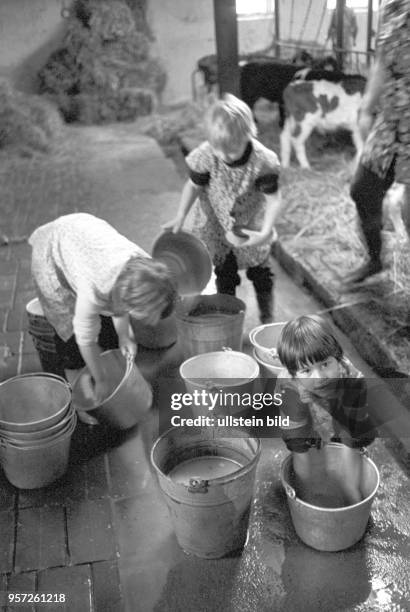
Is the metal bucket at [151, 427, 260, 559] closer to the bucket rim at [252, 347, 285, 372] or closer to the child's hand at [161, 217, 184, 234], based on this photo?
the bucket rim at [252, 347, 285, 372]

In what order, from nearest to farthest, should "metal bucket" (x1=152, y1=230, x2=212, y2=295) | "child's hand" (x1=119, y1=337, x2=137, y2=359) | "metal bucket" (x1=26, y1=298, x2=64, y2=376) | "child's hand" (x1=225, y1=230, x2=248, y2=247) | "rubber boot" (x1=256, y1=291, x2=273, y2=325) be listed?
"child's hand" (x1=119, y1=337, x2=137, y2=359), "metal bucket" (x1=26, y1=298, x2=64, y2=376), "child's hand" (x1=225, y1=230, x2=248, y2=247), "metal bucket" (x1=152, y1=230, x2=212, y2=295), "rubber boot" (x1=256, y1=291, x2=273, y2=325)

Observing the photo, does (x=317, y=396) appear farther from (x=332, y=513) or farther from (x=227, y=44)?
(x=227, y=44)

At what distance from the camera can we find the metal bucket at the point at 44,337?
385 centimetres

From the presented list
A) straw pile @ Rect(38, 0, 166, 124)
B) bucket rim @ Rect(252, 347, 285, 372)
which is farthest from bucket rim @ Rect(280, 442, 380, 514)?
straw pile @ Rect(38, 0, 166, 124)

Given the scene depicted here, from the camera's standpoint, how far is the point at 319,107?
8.12 metres

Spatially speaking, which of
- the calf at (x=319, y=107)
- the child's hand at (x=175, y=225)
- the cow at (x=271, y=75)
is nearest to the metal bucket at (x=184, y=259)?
the child's hand at (x=175, y=225)

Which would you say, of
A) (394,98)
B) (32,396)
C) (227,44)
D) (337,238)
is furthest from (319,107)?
(32,396)

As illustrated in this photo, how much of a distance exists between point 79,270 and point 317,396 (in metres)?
1.43

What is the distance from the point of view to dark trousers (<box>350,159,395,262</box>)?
13.6 ft

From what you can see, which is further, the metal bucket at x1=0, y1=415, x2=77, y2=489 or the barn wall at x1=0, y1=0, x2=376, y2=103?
the barn wall at x1=0, y1=0, x2=376, y2=103

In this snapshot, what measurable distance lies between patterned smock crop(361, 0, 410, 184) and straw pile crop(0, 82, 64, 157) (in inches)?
333

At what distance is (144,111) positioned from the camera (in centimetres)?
1438

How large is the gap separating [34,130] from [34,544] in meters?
10.0

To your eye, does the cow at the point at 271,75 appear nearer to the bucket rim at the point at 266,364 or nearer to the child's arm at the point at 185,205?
the child's arm at the point at 185,205
